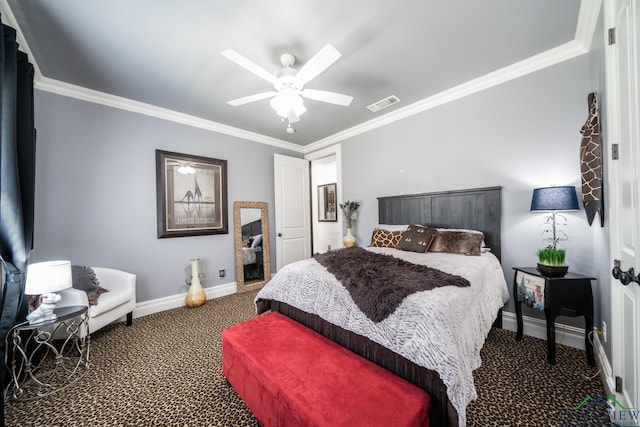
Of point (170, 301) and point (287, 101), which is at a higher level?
point (287, 101)

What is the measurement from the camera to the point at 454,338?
47.2 inches

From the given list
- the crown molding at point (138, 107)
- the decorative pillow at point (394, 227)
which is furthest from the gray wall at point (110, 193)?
the decorative pillow at point (394, 227)

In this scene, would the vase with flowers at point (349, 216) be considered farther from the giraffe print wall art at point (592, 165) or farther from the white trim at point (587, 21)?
the white trim at point (587, 21)

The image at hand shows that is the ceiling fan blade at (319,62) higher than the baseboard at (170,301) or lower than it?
higher

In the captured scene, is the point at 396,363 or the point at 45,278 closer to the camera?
the point at 396,363

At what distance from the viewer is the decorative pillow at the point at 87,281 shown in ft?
7.96

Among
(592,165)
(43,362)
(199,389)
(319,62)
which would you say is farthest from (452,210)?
(43,362)

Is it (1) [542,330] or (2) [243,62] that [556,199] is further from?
(2) [243,62]

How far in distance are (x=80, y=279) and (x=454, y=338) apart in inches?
134

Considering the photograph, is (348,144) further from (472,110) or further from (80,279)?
(80,279)

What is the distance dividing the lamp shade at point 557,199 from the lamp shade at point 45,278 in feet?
12.6

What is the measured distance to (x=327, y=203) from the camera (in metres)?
5.71

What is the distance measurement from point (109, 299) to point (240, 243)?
69.5 inches

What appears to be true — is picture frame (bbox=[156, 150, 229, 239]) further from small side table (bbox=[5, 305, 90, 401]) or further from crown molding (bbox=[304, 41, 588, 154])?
crown molding (bbox=[304, 41, 588, 154])
